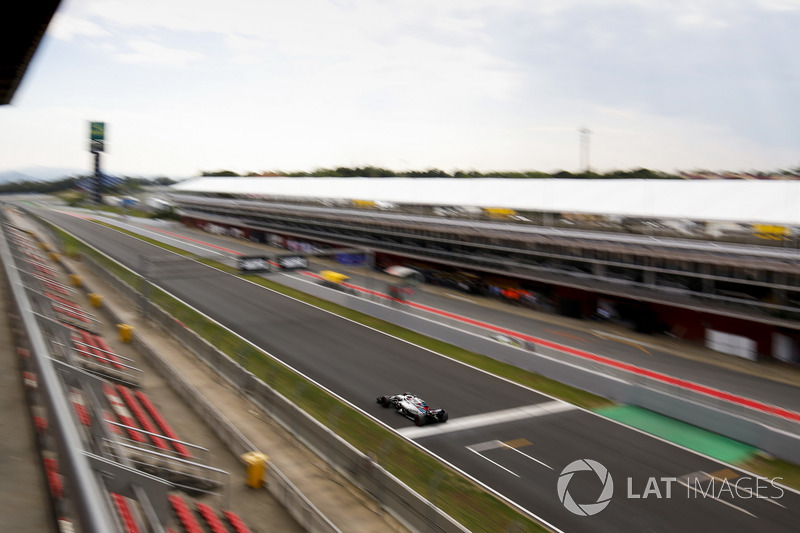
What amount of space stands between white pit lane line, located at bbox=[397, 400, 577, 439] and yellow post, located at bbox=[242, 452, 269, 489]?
5.05m

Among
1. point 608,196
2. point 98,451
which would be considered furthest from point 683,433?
point 608,196

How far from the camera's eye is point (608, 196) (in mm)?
38406

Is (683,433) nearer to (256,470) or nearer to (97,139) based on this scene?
(256,470)

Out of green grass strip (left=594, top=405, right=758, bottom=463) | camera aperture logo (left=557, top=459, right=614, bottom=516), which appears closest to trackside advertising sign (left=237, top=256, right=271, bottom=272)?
green grass strip (left=594, top=405, right=758, bottom=463)

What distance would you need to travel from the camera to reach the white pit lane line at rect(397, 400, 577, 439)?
16.2m

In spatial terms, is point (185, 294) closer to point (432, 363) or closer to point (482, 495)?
point (432, 363)

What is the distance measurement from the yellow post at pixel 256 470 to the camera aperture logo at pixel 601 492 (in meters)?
6.45

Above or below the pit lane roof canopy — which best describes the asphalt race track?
below

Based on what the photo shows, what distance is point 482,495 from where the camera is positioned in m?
12.4

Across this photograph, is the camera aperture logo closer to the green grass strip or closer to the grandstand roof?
the green grass strip

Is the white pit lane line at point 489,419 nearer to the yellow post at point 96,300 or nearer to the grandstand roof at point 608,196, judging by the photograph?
the grandstand roof at point 608,196

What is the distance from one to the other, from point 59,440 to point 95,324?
22.3m

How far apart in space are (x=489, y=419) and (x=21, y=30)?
14.6 m

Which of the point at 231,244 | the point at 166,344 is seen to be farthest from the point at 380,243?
the point at 166,344
